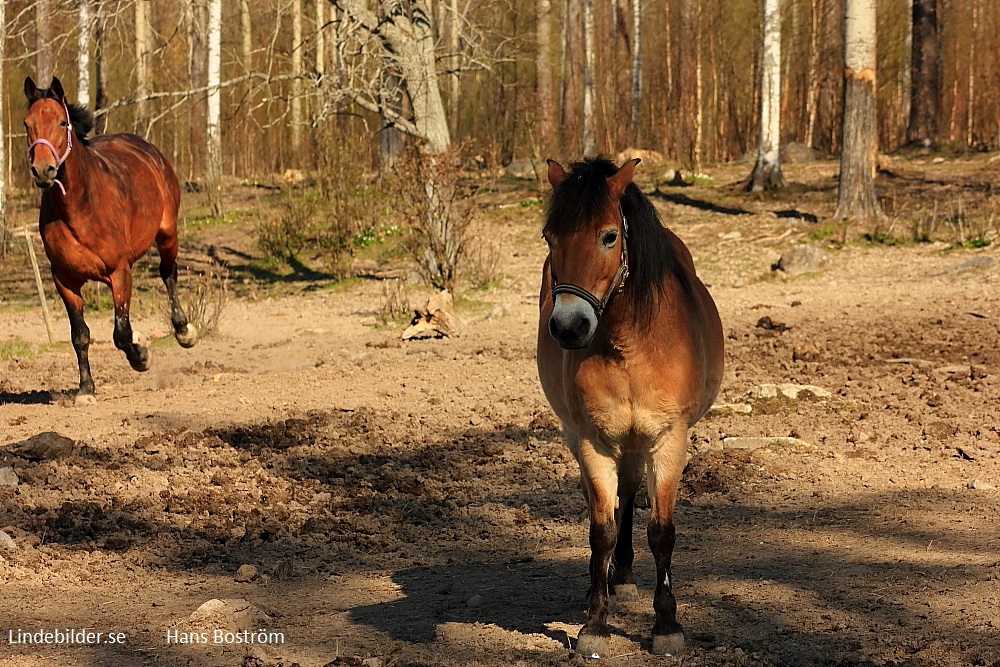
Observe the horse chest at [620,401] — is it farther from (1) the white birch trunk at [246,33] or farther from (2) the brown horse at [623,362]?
(1) the white birch trunk at [246,33]

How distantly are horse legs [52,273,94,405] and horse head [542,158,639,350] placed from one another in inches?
248

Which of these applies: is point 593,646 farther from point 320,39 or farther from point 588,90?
point 588,90

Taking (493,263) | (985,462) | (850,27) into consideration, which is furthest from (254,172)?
(985,462)

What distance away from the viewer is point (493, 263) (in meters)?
15.3

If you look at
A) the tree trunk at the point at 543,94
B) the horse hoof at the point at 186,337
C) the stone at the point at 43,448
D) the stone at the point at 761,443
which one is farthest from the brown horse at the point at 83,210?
the tree trunk at the point at 543,94

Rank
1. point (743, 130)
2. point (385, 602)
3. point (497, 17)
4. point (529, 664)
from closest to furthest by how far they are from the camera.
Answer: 1. point (529, 664)
2. point (385, 602)
3. point (743, 130)
4. point (497, 17)

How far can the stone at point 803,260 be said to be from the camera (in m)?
13.6

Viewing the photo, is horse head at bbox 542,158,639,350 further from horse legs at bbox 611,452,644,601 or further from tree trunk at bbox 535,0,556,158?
tree trunk at bbox 535,0,556,158

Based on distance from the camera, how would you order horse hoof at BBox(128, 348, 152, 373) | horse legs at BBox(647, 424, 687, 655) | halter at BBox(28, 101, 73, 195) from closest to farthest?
1. horse legs at BBox(647, 424, 687, 655)
2. halter at BBox(28, 101, 73, 195)
3. horse hoof at BBox(128, 348, 152, 373)

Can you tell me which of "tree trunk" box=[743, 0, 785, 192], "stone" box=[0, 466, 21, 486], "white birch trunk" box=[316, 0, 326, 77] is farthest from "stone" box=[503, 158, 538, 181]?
"stone" box=[0, 466, 21, 486]

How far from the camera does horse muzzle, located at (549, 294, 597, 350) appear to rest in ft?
11.5

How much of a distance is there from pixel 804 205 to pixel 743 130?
12.2m

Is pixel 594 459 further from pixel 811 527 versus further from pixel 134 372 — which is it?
pixel 134 372

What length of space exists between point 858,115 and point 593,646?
41.9 ft
